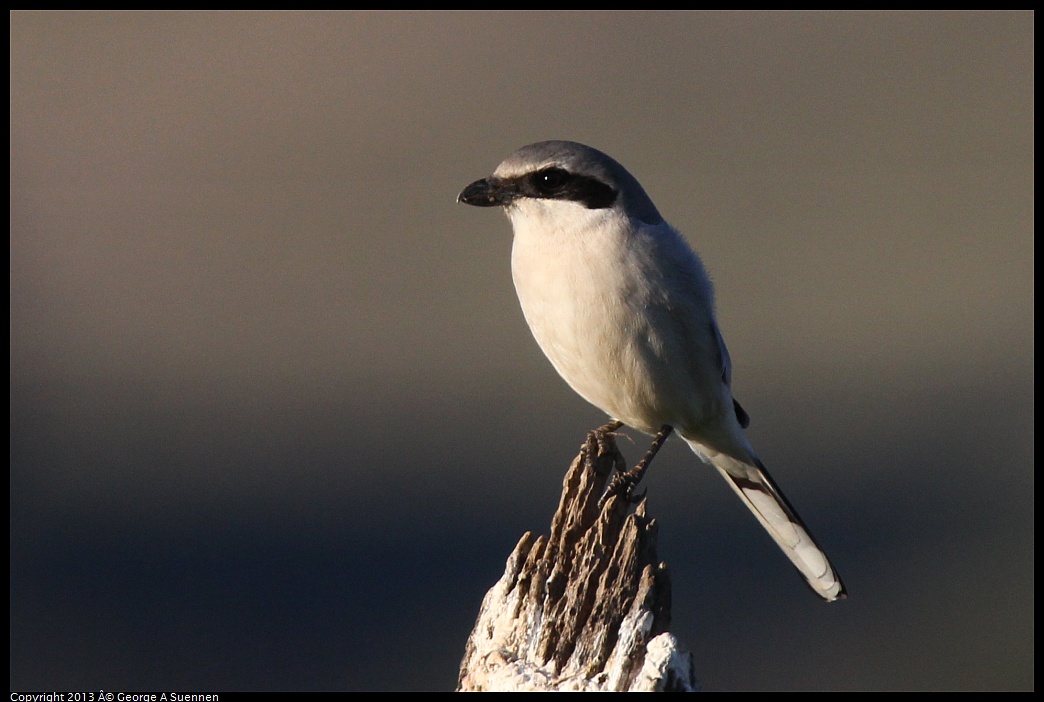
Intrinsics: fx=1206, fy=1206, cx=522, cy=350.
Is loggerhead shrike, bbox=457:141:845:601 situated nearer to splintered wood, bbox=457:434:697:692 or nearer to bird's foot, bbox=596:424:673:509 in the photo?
bird's foot, bbox=596:424:673:509

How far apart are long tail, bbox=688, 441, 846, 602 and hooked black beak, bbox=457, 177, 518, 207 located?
1.22 meters

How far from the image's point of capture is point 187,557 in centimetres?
815

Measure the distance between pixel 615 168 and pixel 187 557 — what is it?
5.17m

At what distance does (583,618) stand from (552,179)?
1659 millimetres

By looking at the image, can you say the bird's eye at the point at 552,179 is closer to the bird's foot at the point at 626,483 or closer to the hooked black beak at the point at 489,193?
the hooked black beak at the point at 489,193

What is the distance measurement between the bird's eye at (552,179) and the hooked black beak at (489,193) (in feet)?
0.34

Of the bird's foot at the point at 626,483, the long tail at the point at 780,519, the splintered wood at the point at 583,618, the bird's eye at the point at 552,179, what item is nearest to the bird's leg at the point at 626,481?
the bird's foot at the point at 626,483

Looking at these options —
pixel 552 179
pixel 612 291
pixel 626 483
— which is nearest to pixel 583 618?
pixel 626 483

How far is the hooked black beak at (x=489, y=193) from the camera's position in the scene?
4.17 meters

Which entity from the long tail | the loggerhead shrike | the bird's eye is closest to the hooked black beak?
the loggerhead shrike

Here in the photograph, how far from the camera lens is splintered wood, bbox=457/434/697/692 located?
113 inches

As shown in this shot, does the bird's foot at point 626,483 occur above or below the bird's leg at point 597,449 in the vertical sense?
below

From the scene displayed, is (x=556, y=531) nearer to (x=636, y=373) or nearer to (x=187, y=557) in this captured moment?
(x=636, y=373)

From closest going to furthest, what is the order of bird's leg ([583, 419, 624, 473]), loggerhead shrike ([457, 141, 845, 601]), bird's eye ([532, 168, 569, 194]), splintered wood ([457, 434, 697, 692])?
1. splintered wood ([457, 434, 697, 692])
2. bird's leg ([583, 419, 624, 473])
3. loggerhead shrike ([457, 141, 845, 601])
4. bird's eye ([532, 168, 569, 194])
